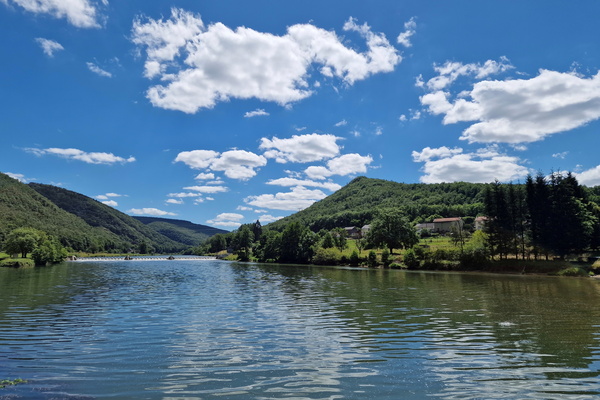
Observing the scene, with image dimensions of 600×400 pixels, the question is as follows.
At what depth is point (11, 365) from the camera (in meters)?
14.7

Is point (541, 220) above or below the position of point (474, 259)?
above

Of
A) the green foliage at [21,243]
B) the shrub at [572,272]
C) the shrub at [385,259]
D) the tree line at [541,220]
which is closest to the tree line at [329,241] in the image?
the shrub at [385,259]

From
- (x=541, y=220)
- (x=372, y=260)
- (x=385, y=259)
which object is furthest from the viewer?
(x=372, y=260)

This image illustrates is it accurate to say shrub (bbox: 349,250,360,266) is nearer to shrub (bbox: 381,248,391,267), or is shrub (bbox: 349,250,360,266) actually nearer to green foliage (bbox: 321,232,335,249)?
shrub (bbox: 381,248,391,267)

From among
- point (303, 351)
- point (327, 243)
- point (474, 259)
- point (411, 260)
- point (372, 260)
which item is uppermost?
point (327, 243)

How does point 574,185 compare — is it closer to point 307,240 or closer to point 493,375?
point 307,240

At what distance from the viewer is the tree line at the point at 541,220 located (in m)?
84.1

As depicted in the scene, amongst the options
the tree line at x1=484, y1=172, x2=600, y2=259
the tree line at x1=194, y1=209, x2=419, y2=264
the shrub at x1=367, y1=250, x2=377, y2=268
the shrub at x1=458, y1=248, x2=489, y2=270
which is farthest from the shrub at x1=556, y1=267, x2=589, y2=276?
the tree line at x1=194, y1=209, x2=419, y2=264

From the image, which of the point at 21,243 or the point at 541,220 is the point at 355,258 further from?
the point at 21,243

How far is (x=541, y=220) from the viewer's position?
293ft

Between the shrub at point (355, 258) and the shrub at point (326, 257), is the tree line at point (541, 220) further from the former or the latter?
the shrub at point (326, 257)

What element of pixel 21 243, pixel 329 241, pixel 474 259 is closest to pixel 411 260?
pixel 474 259

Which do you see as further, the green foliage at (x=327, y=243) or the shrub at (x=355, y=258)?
the green foliage at (x=327, y=243)

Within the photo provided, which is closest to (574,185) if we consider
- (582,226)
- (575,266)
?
(582,226)
